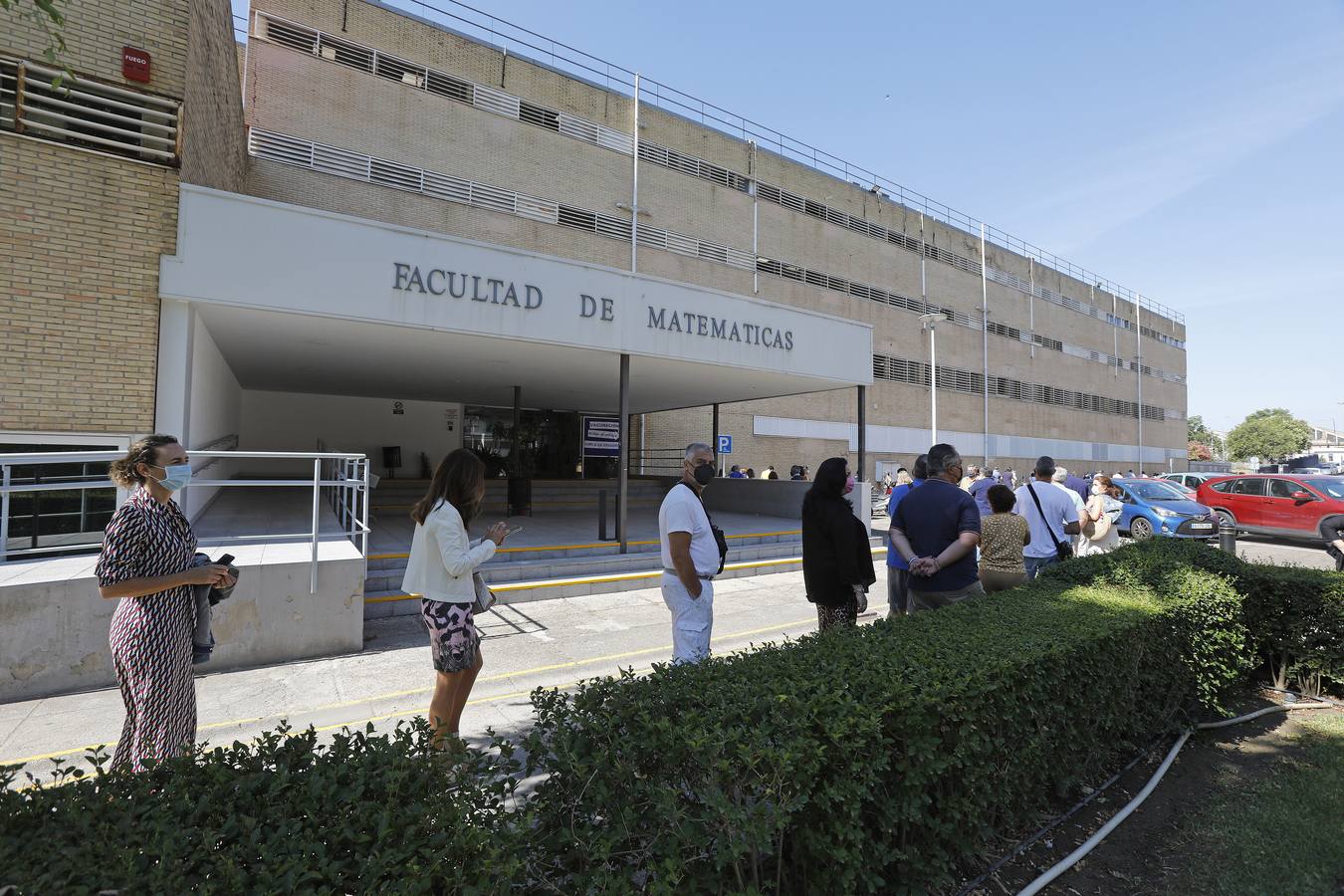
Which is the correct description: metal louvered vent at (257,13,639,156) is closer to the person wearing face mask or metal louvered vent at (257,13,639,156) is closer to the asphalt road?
A: the asphalt road

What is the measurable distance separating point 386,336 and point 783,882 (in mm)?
8628

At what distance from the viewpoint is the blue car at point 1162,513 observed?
46.9 ft

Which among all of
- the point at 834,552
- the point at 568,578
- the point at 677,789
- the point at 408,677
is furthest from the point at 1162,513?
the point at 677,789

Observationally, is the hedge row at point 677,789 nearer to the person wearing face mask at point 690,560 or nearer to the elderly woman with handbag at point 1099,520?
the person wearing face mask at point 690,560

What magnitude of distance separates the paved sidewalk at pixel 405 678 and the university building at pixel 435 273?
7.70ft

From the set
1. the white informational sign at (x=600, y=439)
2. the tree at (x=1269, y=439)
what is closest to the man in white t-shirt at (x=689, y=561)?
the white informational sign at (x=600, y=439)

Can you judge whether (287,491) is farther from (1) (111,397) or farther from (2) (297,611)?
(2) (297,611)

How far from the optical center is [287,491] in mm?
14938

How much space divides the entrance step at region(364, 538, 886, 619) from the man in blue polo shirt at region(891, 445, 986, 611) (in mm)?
3764

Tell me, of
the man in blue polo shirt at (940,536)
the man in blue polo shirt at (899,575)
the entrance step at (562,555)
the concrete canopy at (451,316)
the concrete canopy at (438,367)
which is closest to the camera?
the man in blue polo shirt at (940,536)

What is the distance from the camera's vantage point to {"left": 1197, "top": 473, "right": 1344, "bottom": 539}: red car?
46.3 feet

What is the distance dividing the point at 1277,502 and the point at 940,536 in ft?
53.3

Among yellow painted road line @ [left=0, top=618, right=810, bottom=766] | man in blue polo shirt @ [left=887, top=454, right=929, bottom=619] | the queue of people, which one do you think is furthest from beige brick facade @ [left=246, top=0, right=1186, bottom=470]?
man in blue polo shirt @ [left=887, top=454, right=929, bottom=619]

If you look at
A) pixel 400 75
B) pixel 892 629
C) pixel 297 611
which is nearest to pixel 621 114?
pixel 400 75
